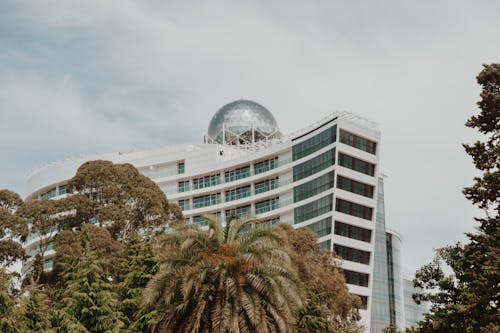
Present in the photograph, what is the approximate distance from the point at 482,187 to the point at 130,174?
111 ft

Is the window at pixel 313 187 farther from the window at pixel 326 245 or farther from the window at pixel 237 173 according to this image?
the window at pixel 237 173

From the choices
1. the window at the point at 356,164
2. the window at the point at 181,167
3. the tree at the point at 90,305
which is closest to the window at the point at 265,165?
the window at the point at 356,164

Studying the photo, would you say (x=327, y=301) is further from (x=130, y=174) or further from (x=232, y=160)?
(x=232, y=160)

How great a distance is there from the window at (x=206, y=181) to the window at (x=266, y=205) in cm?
654

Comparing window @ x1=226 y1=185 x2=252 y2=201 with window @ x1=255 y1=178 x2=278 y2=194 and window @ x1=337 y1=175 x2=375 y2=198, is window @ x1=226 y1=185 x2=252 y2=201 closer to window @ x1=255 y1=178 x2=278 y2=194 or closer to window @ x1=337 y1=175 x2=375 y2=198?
window @ x1=255 y1=178 x2=278 y2=194

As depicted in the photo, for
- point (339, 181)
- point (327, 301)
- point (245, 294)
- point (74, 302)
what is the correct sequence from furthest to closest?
point (339, 181)
point (327, 301)
point (74, 302)
point (245, 294)

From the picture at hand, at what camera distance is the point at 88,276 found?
38.2m

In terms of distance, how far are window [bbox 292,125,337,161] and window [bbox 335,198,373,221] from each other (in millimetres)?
6436

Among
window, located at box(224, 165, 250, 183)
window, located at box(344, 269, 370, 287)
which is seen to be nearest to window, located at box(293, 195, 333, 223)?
window, located at box(344, 269, 370, 287)

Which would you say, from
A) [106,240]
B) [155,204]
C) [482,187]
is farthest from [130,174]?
[482,187]

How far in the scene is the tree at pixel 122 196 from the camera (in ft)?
190

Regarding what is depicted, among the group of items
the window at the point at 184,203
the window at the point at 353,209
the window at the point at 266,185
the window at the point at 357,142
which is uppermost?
the window at the point at 357,142

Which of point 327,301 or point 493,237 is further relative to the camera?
point 327,301

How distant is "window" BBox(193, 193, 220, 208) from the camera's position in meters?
91.1
